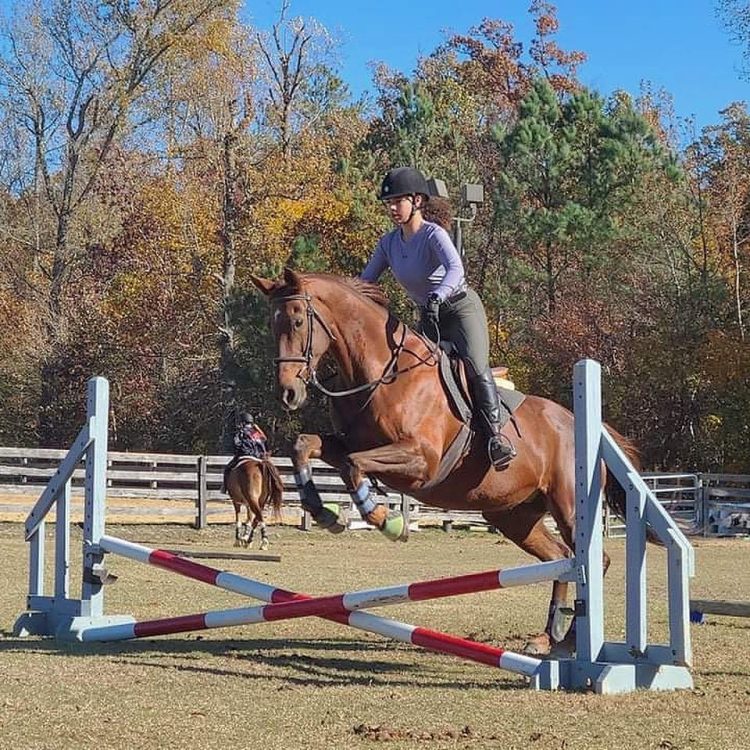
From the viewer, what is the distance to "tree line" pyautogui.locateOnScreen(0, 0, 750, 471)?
38.5 meters

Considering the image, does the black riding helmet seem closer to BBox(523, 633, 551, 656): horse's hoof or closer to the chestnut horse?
the chestnut horse

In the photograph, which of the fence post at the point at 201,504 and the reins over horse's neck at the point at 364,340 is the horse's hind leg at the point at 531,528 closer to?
the reins over horse's neck at the point at 364,340

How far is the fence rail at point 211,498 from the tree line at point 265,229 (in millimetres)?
6248

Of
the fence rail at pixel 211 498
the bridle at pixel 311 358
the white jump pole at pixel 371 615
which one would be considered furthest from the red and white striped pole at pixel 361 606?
the fence rail at pixel 211 498

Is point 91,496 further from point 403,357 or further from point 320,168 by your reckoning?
point 320,168

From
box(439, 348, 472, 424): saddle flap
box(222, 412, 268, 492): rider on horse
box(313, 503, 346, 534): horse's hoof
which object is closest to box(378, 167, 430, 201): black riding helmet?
box(439, 348, 472, 424): saddle flap

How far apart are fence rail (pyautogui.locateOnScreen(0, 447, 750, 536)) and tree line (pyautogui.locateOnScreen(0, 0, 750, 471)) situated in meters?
6.25

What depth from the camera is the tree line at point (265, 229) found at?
38.5 meters

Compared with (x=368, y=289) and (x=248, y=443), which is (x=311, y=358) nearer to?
(x=368, y=289)

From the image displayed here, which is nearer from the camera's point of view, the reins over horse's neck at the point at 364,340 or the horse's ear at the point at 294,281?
the horse's ear at the point at 294,281

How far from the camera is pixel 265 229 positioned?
39156mm

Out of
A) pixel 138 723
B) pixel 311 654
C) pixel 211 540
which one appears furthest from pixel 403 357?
pixel 211 540

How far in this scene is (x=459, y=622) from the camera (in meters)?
10.9

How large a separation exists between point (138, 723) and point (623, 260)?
35.5 meters
